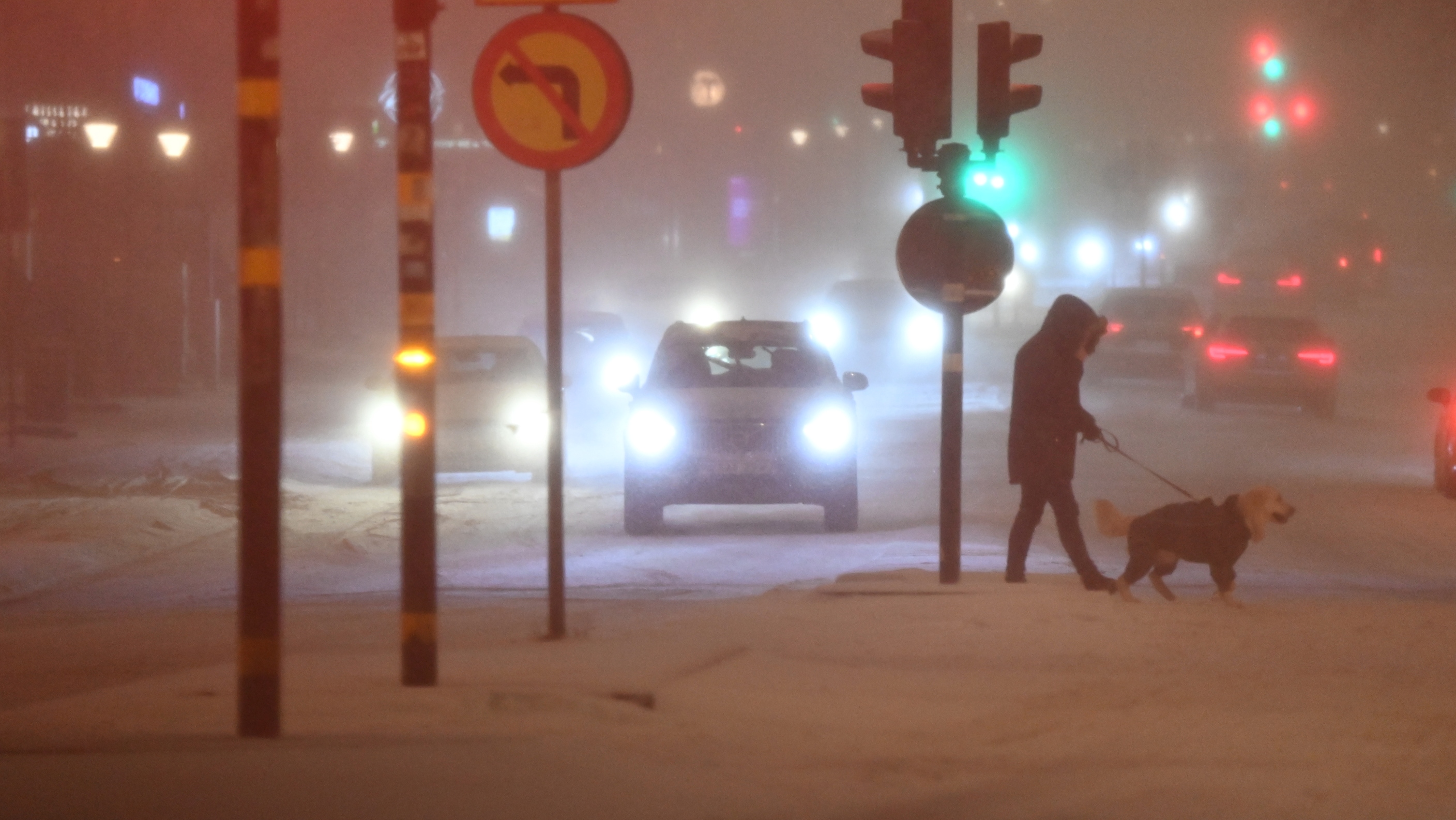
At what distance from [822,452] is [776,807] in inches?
361

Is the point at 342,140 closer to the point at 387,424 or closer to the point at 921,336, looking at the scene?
the point at 921,336

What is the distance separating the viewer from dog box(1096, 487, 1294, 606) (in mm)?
10047

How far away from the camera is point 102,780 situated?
588cm

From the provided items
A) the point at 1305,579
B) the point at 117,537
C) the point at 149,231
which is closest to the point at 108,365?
the point at 149,231

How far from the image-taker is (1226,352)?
2830 cm

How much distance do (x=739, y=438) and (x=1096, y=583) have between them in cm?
463

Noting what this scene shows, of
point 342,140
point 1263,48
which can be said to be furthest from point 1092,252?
point 1263,48

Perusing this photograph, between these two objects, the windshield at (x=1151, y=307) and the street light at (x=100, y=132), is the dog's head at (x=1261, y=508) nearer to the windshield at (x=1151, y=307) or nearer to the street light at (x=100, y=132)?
the street light at (x=100, y=132)

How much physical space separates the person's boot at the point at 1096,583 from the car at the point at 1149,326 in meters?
22.5

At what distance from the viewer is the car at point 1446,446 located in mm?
17891

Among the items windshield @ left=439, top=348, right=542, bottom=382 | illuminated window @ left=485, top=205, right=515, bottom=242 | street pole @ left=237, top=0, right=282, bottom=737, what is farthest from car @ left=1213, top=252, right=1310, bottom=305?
street pole @ left=237, top=0, right=282, bottom=737

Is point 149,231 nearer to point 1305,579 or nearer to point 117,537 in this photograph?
point 117,537

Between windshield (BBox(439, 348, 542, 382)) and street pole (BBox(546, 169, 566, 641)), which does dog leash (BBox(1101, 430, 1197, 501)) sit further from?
windshield (BBox(439, 348, 542, 382))

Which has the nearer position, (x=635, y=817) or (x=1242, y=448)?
(x=635, y=817)
